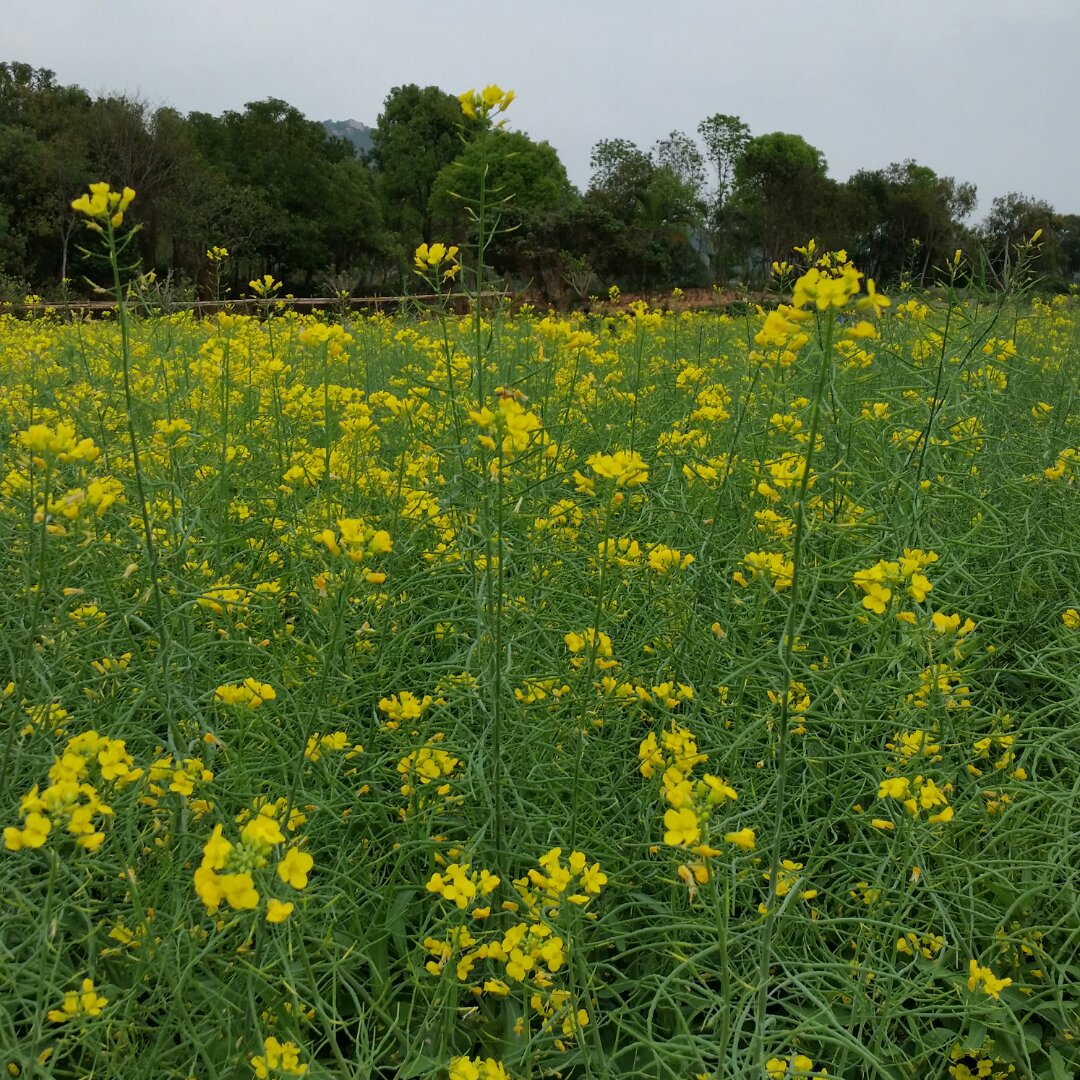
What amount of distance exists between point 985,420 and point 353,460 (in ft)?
9.11

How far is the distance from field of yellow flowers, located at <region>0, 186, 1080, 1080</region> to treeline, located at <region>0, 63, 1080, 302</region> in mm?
12447

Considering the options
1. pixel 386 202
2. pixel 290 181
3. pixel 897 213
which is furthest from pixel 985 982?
pixel 386 202

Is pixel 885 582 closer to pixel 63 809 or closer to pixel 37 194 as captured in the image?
pixel 63 809

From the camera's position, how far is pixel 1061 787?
1889 mm

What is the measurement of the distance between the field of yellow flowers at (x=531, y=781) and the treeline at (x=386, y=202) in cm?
1245

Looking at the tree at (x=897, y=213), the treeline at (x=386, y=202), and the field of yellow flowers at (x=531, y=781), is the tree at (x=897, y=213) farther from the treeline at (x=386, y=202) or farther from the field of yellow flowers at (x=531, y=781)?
the field of yellow flowers at (x=531, y=781)

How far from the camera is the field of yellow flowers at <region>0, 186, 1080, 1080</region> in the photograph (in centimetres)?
135

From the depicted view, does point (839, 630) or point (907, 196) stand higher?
point (907, 196)

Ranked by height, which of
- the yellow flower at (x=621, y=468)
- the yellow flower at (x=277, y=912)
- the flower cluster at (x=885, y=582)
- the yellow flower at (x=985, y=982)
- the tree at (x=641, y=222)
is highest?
the tree at (x=641, y=222)

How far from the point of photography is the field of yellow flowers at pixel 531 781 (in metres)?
1.35

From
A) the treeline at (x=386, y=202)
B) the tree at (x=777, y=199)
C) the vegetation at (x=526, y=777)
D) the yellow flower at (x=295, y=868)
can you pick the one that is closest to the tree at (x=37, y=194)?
the treeline at (x=386, y=202)

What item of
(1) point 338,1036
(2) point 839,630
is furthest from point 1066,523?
(1) point 338,1036

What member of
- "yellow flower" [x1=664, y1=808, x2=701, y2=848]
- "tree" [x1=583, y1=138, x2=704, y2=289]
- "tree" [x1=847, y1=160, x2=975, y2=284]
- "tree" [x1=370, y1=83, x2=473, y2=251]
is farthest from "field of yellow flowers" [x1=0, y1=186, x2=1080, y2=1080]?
"tree" [x1=370, y1=83, x2=473, y2=251]

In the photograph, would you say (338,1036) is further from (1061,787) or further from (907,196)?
(907,196)
